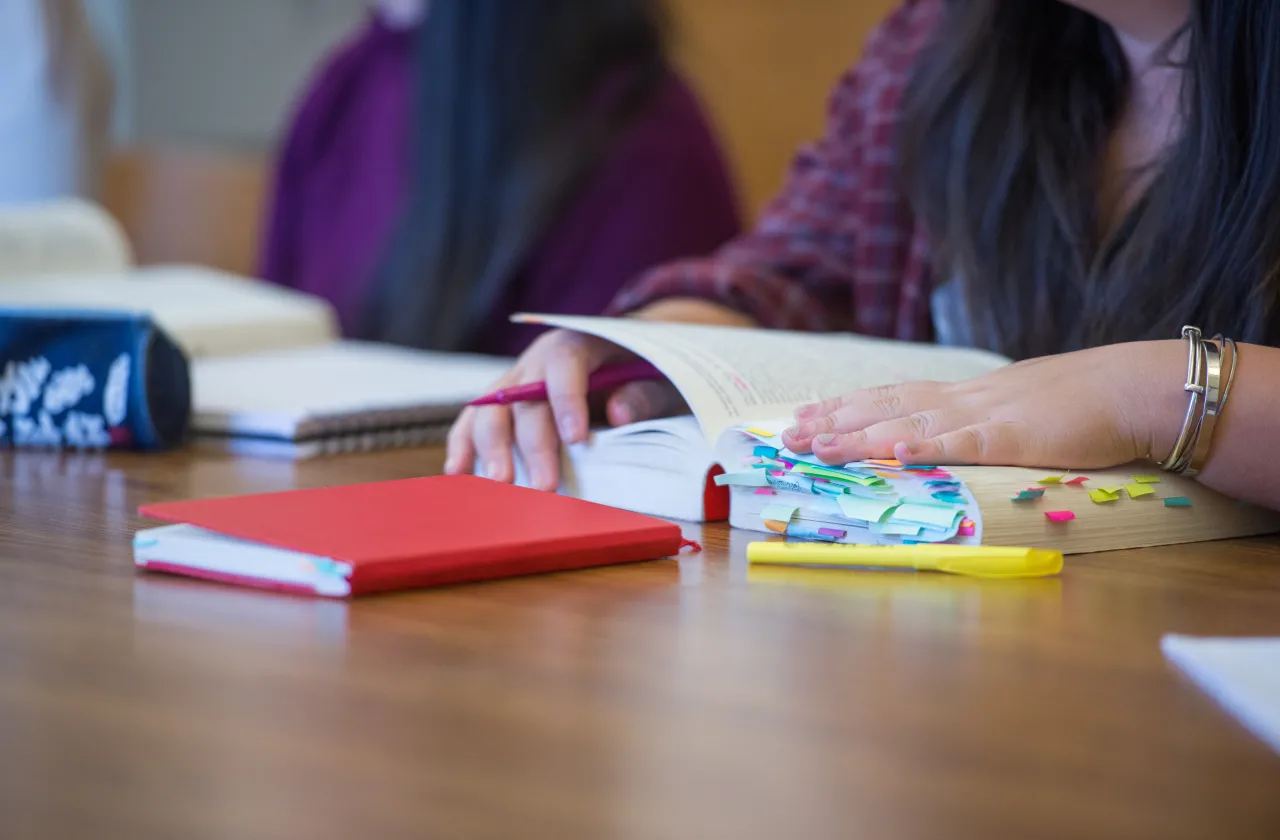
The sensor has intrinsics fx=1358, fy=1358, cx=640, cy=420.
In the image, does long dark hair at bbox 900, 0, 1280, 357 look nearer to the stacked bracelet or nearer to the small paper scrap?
the stacked bracelet

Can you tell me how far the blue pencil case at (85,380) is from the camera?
38.5 inches

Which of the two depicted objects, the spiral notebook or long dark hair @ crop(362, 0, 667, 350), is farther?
long dark hair @ crop(362, 0, 667, 350)

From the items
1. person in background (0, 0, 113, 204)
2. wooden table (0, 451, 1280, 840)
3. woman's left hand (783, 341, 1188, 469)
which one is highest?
person in background (0, 0, 113, 204)

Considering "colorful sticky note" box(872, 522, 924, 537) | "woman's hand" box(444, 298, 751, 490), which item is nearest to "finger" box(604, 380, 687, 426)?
"woman's hand" box(444, 298, 751, 490)

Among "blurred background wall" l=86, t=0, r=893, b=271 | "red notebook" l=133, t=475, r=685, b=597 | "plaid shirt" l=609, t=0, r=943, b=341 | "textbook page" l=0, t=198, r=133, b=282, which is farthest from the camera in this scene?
"blurred background wall" l=86, t=0, r=893, b=271

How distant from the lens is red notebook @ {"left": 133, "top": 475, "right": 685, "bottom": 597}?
0.57 metres

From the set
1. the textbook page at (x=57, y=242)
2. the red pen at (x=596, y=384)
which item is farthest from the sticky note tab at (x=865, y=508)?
the textbook page at (x=57, y=242)

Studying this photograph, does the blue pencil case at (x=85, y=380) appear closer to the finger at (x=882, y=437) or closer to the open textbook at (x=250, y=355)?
the open textbook at (x=250, y=355)

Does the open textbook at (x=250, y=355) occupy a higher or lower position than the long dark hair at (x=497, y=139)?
lower

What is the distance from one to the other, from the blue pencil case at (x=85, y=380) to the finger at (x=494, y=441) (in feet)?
0.97

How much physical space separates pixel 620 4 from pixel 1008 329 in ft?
3.85

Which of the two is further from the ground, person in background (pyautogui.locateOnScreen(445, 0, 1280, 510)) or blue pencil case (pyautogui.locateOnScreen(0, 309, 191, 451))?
person in background (pyautogui.locateOnScreen(445, 0, 1280, 510))

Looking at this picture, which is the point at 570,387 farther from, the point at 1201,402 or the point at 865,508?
the point at 1201,402

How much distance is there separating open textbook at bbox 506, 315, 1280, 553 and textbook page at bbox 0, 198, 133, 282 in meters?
0.81
